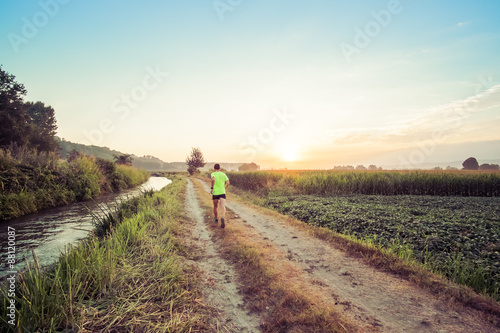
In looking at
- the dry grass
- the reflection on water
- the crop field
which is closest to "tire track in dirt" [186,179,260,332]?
the dry grass

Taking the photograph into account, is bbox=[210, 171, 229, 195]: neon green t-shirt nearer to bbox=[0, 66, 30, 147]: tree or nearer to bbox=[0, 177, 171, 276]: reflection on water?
bbox=[0, 177, 171, 276]: reflection on water

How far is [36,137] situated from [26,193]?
106 feet

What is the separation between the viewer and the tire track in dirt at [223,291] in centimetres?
316

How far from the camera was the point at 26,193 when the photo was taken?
10695 millimetres

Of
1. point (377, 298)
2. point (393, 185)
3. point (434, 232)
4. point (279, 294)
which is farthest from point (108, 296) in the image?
point (393, 185)

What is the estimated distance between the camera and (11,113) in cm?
2541

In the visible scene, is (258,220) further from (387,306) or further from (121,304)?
(121,304)

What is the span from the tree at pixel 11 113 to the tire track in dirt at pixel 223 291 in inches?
1228

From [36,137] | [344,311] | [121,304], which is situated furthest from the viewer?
[36,137]

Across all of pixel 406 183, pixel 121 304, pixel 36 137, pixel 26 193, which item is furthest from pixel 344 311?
pixel 36 137

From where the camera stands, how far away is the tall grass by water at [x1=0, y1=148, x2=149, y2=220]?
1000cm

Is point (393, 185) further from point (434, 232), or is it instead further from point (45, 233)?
point (45, 233)

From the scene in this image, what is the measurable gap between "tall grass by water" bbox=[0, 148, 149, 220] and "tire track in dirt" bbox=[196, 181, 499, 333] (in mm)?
12284

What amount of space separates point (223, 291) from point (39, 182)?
46.0ft
